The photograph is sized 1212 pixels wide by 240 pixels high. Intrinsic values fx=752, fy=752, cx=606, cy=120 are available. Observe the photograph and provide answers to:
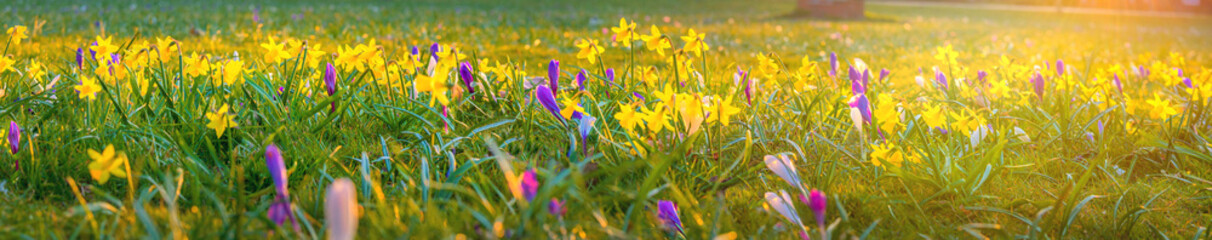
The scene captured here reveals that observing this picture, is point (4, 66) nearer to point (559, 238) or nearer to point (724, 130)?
point (559, 238)

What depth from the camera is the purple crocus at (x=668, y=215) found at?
5.38 feet

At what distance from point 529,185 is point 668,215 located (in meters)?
0.42

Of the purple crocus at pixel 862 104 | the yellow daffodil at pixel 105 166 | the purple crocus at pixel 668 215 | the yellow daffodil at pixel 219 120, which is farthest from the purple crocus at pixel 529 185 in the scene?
the purple crocus at pixel 862 104

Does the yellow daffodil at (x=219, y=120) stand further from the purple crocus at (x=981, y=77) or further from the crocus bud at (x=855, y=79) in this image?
the purple crocus at (x=981, y=77)

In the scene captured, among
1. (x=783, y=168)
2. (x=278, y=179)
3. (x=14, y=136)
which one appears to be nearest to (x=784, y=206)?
(x=783, y=168)

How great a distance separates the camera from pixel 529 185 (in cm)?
135

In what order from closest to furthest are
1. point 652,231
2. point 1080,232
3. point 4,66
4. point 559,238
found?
1. point 559,238
2. point 652,231
3. point 1080,232
4. point 4,66

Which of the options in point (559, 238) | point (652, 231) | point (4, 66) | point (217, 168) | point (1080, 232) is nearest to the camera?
point (559, 238)

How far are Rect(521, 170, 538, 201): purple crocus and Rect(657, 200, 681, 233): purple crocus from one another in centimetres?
34

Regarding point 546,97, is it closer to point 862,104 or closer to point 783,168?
point 783,168

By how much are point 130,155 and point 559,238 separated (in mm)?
1242

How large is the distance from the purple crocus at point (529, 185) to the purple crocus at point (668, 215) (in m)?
0.34

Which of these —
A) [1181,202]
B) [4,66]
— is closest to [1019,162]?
[1181,202]

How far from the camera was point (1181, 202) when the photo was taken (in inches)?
85.0
